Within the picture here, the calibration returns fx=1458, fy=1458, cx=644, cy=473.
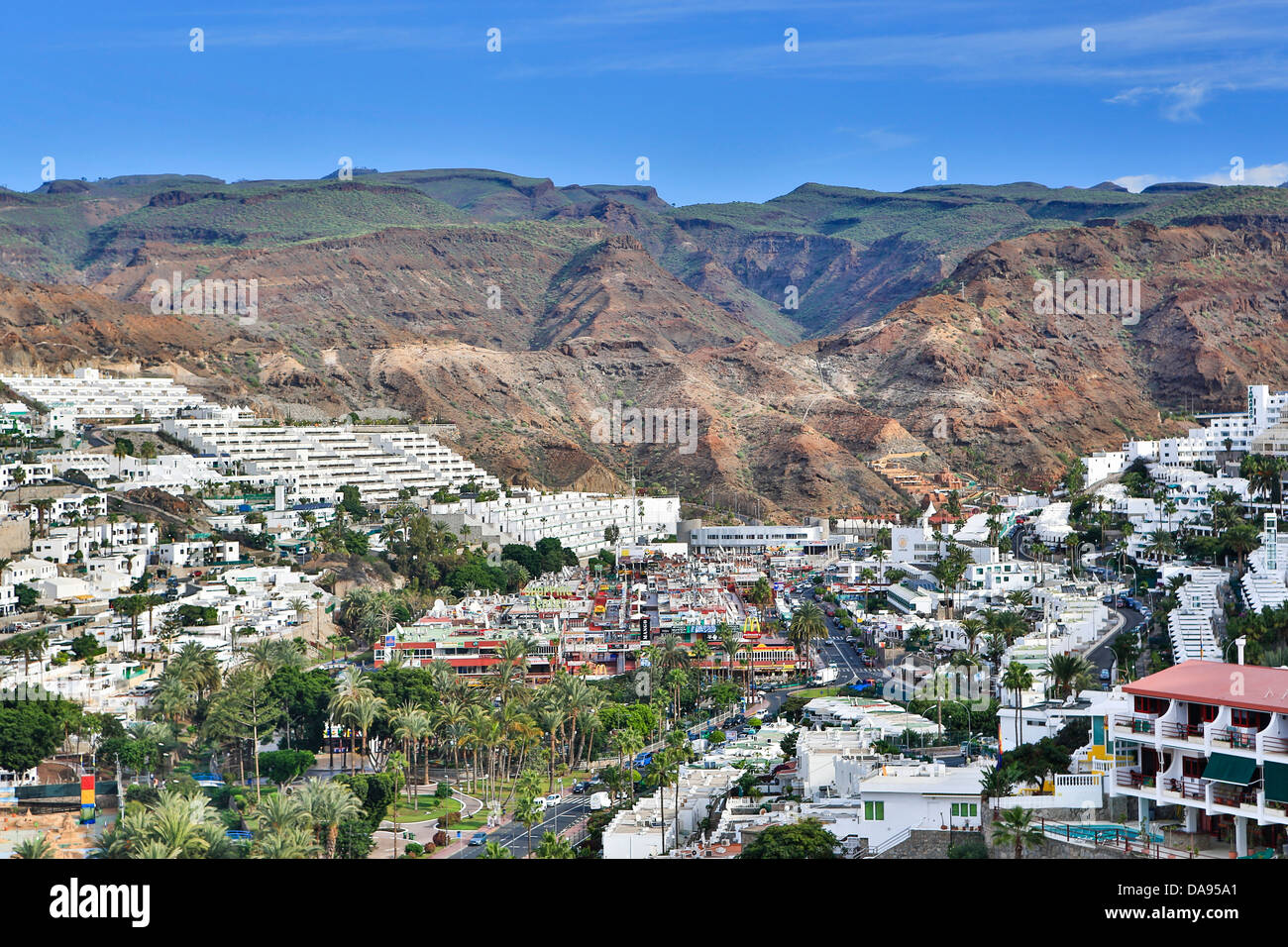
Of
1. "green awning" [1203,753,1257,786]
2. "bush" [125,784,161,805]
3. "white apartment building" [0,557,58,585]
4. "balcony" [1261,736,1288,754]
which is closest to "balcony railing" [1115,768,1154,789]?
"green awning" [1203,753,1257,786]

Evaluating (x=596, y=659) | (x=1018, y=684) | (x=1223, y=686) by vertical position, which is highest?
(x=1223, y=686)

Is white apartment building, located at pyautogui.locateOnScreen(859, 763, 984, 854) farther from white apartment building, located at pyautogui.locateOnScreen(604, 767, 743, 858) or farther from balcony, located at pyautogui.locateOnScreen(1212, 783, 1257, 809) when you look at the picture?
balcony, located at pyautogui.locateOnScreen(1212, 783, 1257, 809)

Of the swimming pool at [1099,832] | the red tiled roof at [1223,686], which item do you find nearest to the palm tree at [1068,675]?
the red tiled roof at [1223,686]

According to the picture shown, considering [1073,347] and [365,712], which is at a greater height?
[1073,347]

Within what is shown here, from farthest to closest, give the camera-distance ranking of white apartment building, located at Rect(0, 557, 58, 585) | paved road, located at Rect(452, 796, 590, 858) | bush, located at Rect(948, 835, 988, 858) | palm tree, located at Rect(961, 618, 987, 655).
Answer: white apartment building, located at Rect(0, 557, 58, 585), palm tree, located at Rect(961, 618, 987, 655), paved road, located at Rect(452, 796, 590, 858), bush, located at Rect(948, 835, 988, 858)

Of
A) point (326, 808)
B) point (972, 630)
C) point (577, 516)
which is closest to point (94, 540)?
point (577, 516)

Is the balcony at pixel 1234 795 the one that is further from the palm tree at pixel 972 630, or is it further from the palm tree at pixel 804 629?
the palm tree at pixel 804 629

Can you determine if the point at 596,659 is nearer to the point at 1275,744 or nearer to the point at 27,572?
the point at 27,572
